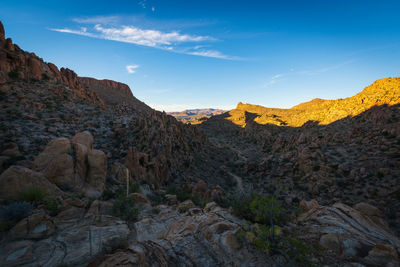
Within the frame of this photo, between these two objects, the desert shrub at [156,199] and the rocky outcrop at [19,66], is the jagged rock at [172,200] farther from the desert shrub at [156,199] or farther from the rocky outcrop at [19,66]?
the rocky outcrop at [19,66]

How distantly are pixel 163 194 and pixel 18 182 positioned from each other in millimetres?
9089

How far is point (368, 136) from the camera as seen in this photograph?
19562 millimetres

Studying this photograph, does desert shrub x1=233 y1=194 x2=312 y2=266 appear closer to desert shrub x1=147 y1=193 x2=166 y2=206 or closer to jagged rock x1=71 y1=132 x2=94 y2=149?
desert shrub x1=147 y1=193 x2=166 y2=206

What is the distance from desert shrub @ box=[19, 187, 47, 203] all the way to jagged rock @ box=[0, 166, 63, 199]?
0.16 metres

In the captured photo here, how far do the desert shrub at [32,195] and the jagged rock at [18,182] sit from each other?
16cm

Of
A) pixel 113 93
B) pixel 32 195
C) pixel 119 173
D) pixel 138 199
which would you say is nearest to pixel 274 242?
pixel 138 199

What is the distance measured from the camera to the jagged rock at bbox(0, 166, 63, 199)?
20.9 ft

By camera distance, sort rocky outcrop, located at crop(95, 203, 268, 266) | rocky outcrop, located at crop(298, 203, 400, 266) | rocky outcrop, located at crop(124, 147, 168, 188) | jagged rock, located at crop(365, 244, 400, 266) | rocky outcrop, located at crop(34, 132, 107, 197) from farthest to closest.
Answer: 1. rocky outcrop, located at crop(124, 147, 168, 188)
2. rocky outcrop, located at crop(34, 132, 107, 197)
3. rocky outcrop, located at crop(298, 203, 400, 266)
4. jagged rock, located at crop(365, 244, 400, 266)
5. rocky outcrop, located at crop(95, 203, 268, 266)

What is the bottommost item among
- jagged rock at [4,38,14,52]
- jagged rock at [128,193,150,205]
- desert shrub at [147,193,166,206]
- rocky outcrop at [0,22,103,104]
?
desert shrub at [147,193,166,206]

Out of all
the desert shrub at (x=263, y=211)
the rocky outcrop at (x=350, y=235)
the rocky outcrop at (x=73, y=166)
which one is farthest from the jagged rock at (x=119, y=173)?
the rocky outcrop at (x=350, y=235)

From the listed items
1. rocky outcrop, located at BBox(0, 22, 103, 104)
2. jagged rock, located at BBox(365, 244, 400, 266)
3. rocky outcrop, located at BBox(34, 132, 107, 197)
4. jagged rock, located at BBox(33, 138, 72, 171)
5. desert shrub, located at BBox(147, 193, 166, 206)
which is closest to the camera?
jagged rock, located at BBox(365, 244, 400, 266)

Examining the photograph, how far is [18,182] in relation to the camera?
6562 mm

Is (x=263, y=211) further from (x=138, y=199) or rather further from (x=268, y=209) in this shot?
(x=138, y=199)

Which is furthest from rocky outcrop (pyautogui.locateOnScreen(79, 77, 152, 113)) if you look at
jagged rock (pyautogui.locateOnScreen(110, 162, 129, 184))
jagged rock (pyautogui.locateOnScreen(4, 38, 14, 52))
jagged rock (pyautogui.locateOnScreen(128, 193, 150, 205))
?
jagged rock (pyautogui.locateOnScreen(128, 193, 150, 205))
